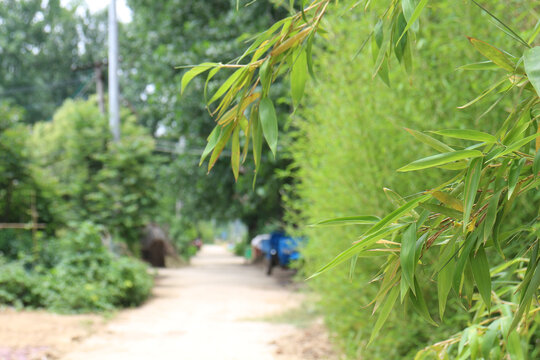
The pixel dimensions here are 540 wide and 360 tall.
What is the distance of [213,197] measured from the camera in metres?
13.0

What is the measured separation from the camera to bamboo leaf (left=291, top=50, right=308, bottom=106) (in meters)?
1.36

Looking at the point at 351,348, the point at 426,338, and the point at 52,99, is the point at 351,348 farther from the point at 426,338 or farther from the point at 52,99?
the point at 52,99

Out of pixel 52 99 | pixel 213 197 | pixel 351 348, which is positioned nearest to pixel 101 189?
pixel 213 197

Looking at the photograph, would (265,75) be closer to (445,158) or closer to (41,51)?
(445,158)

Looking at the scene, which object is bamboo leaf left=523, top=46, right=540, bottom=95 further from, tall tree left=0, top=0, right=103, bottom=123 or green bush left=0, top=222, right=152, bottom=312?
tall tree left=0, top=0, right=103, bottom=123

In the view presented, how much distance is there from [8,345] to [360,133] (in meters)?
4.23

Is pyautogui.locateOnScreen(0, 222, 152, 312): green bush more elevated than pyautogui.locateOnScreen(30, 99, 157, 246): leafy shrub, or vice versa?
pyautogui.locateOnScreen(30, 99, 157, 246): leafy shrub

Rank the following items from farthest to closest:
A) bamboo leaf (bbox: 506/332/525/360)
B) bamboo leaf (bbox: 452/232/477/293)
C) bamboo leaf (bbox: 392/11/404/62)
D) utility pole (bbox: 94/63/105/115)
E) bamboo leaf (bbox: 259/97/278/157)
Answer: utility pole (bbox: 94/63/105/115) < bamboo leaf (bbox: 506/332/525/360) < bamboo leaf (bbox: 392/11/404/62) < bamboo leaf (bbox: 259/97/278/157) < bamboo leaf (bbox: 452/232/477/293)

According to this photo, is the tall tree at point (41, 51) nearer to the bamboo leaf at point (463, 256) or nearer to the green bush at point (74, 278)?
the green bush at point (74, 278)

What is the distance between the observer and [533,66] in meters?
0.81

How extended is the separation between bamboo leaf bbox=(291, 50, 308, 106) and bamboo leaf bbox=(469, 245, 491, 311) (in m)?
0.59

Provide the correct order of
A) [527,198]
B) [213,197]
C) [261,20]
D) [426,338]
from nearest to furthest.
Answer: [527,198]
[426,338]
[261,20]
[213,197]

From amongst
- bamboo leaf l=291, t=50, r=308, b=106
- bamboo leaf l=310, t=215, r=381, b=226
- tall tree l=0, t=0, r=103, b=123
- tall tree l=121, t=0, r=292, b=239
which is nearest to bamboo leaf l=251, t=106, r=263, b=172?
bamboo leaf l=291, t=50, r=308, b=106

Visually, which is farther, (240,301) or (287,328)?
(240,301)
